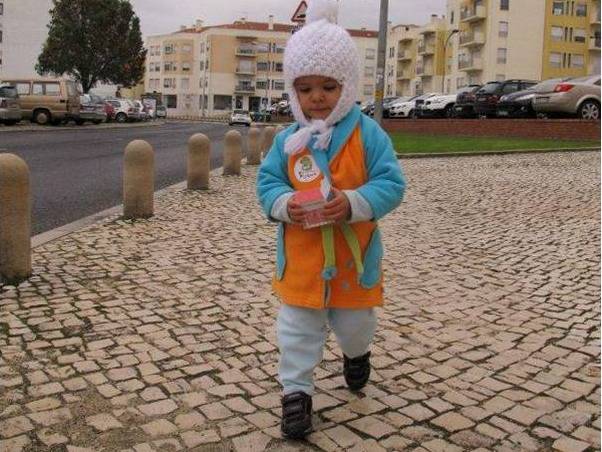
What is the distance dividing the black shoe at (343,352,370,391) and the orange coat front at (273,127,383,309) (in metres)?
0.44

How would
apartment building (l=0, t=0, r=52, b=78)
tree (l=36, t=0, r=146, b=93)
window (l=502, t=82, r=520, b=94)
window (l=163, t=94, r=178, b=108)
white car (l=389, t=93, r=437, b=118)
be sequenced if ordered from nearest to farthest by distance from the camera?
window (l=502, t=82, r=520, b=94) < white car (l=389, t=93, r=437, b=118) < tree (l=36, t=0, r=146, b=93) < apartment building (l=0, t=0, r=52, b=78) < window (l=163, t=94, r=178, b=108)

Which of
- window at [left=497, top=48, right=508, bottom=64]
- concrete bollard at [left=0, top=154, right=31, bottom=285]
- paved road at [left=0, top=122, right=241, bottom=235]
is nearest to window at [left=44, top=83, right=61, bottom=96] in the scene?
paved road at [left=0, top=122, right=241, bottom=235]

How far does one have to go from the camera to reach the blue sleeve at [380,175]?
262cm

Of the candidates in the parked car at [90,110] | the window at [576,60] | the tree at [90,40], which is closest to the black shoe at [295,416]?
the parked car at [90,110]

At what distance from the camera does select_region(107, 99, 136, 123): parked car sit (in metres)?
41.9

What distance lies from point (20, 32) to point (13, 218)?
257ft

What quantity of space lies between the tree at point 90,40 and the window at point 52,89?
21810 millimetres

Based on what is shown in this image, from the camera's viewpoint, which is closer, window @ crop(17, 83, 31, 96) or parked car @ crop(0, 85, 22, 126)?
parked car @ crop(0, 85, 22, 126)

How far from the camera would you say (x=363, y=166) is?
2742 mm

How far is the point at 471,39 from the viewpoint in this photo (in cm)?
7156

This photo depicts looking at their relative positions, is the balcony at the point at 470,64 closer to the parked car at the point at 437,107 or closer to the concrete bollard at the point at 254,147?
the parked car at the point at 437,107

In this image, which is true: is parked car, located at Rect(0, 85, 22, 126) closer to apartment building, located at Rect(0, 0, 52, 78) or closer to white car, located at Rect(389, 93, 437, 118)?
white car, located at Rect(389, 93, 437, 118)

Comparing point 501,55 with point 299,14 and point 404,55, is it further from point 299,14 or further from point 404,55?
point 299,14

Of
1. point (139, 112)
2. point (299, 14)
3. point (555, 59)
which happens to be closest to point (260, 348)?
point (299, 14)
